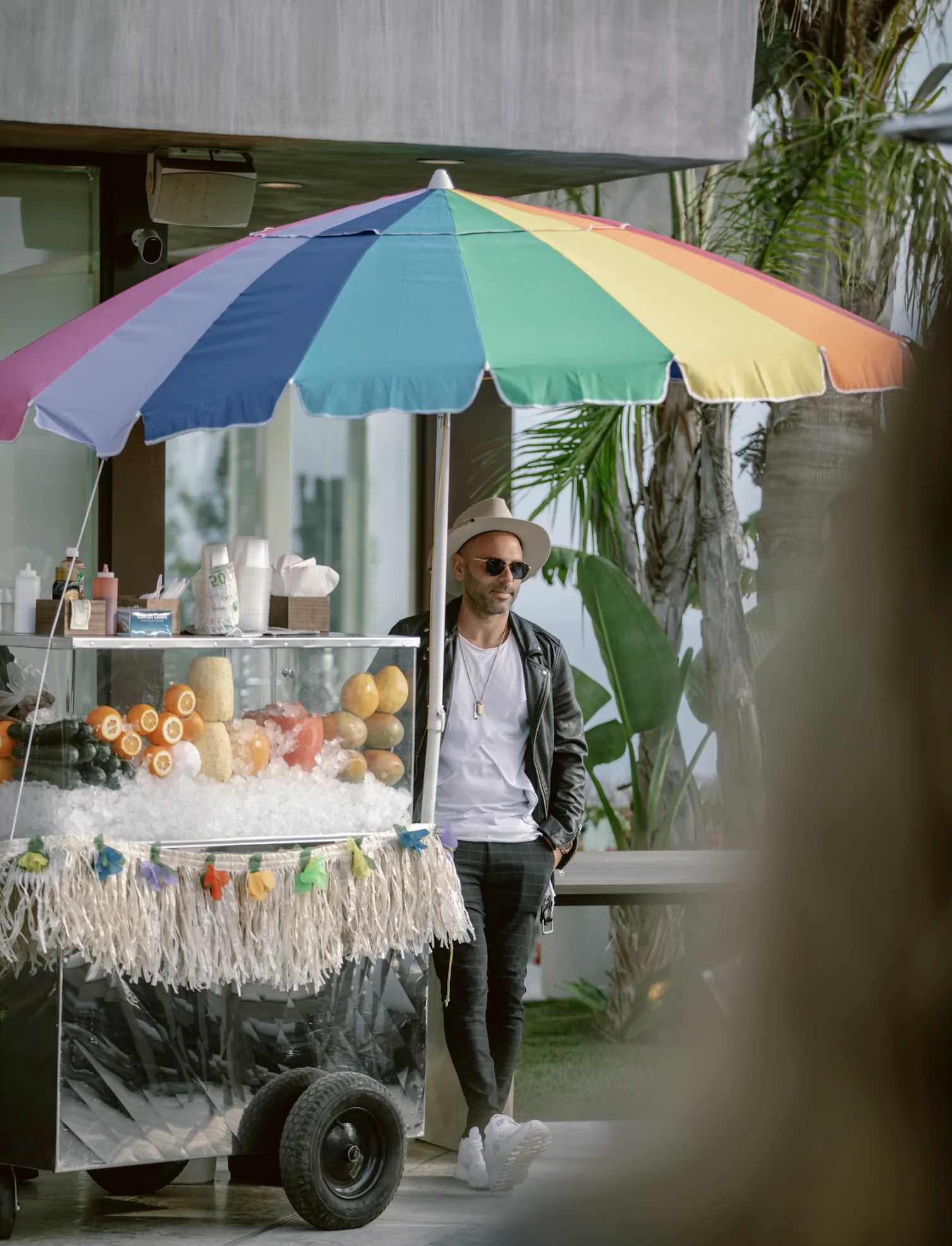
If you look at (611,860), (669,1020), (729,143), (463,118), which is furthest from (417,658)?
(669,1020)

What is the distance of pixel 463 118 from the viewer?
19.1ft

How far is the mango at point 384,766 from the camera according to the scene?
14.3 feet

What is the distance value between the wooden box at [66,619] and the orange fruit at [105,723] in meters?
0.19

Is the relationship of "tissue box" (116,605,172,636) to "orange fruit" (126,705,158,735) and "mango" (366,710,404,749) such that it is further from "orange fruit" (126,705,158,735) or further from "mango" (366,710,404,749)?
"mango" (366,710,404,749)

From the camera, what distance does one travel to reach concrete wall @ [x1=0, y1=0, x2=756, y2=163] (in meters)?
5.43

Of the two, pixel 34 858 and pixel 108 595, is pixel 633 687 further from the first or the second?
pixel 34 858

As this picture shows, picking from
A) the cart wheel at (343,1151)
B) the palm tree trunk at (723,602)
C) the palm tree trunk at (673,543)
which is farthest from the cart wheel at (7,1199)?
the palm tree trunk at (673,543)

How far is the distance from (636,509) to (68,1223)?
17.5 ft

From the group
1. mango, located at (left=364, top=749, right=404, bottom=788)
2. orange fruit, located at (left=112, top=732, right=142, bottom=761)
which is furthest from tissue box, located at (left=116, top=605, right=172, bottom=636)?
mango, located at (left=364, top=749, right=404, bottom=788)

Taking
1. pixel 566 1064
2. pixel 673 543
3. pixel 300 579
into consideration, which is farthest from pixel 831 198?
pixel 566 1064

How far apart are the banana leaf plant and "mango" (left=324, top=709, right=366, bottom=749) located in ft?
12.2

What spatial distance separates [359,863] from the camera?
4277mm

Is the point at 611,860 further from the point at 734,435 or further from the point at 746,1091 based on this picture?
the point at 746,1091

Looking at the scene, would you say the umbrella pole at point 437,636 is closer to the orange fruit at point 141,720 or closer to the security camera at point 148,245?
the orange fruit at point 141,720
